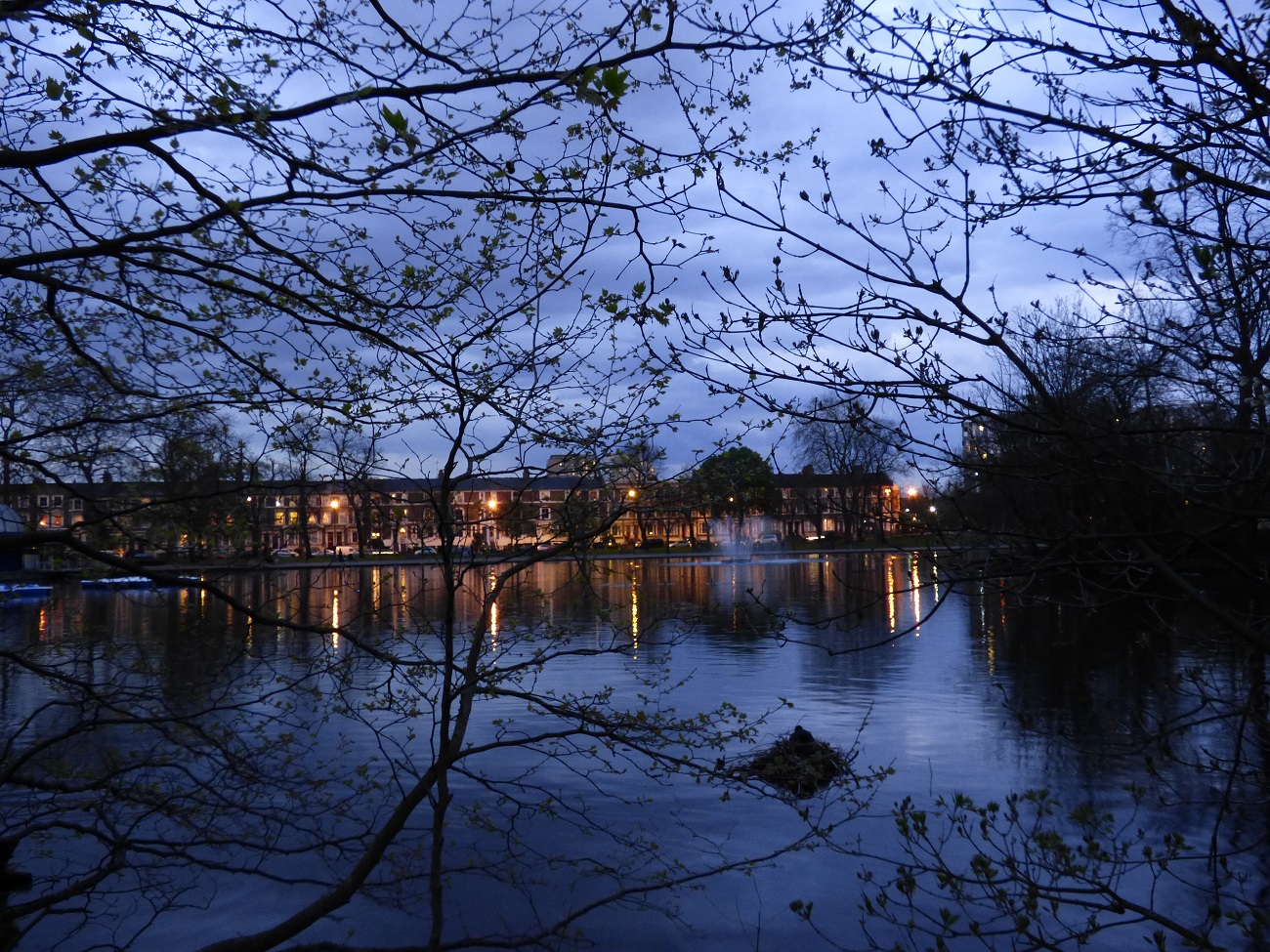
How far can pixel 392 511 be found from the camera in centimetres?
550

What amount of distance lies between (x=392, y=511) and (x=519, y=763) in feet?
29.3

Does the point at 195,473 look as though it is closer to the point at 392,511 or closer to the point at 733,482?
the point at 392,511

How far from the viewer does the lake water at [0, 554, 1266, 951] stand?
5.97 meters

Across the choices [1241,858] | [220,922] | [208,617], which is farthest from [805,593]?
[208,617]

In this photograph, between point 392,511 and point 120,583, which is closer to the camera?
point 392,511

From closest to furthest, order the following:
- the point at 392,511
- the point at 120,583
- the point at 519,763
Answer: the point at 392,511
the point at 120,583
the point at 519,763

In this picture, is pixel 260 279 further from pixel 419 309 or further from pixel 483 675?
pixel 483 675

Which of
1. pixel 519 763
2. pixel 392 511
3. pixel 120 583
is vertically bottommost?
pixel 519 763

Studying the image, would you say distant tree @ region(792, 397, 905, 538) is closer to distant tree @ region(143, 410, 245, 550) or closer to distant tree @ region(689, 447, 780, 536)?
distant tree @ region(689, 447, 780, 536)

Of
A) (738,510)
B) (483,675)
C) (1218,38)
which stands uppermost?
(1218,38)

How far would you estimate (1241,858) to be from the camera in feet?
35.2

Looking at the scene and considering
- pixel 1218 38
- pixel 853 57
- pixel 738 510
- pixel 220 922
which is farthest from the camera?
pixel 220 922

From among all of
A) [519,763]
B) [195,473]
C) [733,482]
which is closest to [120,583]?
[195,473]

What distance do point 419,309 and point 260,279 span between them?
2.50ft
